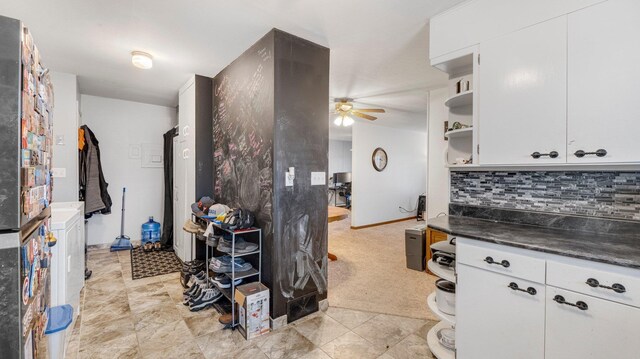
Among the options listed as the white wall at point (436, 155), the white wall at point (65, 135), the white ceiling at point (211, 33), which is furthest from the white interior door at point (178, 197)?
the white wall at point (436, 155)

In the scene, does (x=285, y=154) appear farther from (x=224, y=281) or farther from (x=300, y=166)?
(x=224, y=281)

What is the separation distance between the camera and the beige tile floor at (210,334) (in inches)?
76.4

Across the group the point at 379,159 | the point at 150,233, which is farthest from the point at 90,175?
the point at 379,159

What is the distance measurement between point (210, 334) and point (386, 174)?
532 centimetres

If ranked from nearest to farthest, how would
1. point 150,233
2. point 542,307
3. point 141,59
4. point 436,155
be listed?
point 542,307
point 141,59
point 436,155
point 150,233

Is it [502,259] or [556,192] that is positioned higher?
[556,192]

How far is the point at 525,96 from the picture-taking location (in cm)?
167

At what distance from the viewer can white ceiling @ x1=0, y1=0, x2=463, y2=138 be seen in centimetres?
198

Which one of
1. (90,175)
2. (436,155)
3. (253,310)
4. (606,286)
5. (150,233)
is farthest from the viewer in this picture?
(150,233)

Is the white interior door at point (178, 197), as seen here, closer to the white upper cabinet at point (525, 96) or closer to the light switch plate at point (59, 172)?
the light switch plate at point (59, 172)

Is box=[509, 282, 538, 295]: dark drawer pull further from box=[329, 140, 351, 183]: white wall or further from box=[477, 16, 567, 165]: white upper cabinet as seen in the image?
box=[329, 140, 351, 183]: white wall

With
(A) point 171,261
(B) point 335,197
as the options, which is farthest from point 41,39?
(B) point 335,197

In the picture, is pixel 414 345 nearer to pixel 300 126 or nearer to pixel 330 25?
pixel 300 126

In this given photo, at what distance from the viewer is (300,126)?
2352mm
